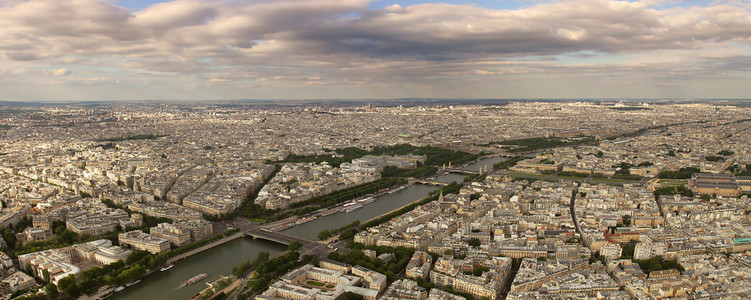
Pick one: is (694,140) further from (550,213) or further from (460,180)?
(550,213)

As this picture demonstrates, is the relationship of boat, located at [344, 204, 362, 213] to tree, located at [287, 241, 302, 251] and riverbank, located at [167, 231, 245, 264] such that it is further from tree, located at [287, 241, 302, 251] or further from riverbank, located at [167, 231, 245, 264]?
tree, located at [287, 241, 302, 251]

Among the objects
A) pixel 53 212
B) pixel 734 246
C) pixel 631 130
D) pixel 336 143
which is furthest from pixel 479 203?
pixel 631 130

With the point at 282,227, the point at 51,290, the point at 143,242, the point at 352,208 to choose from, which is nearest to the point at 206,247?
the point at 143,242

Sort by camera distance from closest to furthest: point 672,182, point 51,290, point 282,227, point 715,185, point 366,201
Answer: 1. point 51,290
2. point 282,227
3. point 366,201
4. point 715,185
5. point 672,182

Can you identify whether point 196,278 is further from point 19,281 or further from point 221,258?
point 19,281

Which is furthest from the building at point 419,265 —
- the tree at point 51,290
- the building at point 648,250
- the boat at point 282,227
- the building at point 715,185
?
the building at point 715,185
